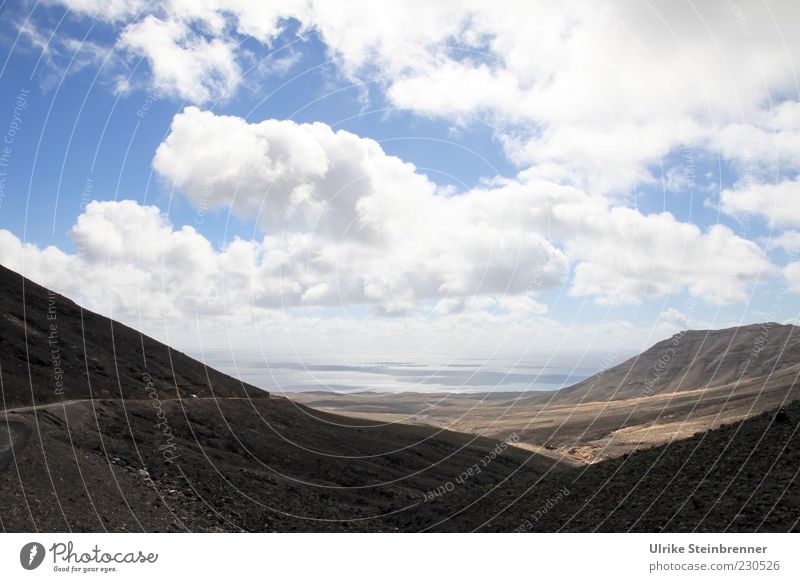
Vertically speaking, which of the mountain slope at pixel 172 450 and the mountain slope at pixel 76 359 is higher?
the mountain slope at pixel 76 359

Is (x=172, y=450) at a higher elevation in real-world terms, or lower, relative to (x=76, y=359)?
lower

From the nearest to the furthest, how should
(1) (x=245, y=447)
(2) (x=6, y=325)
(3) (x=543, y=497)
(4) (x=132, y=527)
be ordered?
(4) (x=132, y=527) < (3) (x=543, y=497) < (1) (x=245, y=447) < (2) (x=6, y=325)

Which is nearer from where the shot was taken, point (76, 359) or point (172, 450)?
point (172, 450)

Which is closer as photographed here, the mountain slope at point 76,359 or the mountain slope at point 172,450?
the mountain slope at point 172,450

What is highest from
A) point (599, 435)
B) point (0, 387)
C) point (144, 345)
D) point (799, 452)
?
point (144, 345)

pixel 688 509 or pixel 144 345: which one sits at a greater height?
pixel 144 345

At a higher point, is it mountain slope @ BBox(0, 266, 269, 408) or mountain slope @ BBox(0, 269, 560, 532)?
mountain slope @ BBox(0, 266, 269, 408)

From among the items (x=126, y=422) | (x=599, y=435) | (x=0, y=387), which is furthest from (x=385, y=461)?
(x=599, y=435)

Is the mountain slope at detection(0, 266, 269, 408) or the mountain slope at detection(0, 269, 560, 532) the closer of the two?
the mountain slope at detection(0, 269, 560, 532)
